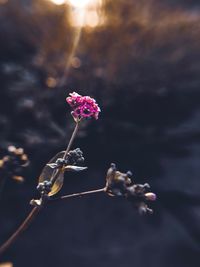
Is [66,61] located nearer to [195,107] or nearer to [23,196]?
[195,107]

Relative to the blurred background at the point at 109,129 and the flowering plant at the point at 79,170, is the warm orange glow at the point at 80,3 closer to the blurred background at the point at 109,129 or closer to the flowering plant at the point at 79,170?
the blurred background at the point at 109,129

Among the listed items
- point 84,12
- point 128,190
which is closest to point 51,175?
point 128,190

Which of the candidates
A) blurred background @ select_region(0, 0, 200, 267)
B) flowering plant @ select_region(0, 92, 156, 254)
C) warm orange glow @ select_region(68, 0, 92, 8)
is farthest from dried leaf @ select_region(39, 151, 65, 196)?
warm orange glow @ select_region(68, 0, 92, 8)

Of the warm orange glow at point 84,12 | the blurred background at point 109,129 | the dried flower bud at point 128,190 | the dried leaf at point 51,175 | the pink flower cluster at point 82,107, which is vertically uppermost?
the warm orange glow at point 84,12

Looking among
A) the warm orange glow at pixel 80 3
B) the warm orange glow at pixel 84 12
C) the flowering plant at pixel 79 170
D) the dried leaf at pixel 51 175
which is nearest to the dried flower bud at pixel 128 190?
the flowering plant at pixel 79 170

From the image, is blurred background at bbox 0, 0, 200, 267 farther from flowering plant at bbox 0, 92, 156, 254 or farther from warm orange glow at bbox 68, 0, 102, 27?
flowering plant at bbox 0, 92, 156, 254

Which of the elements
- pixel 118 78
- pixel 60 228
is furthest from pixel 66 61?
pixel 60 228

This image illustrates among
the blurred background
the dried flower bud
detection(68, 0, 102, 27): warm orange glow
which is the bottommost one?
the dried flower bud

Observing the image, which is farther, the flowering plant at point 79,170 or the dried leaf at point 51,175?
the dried leaf at point 51,175
